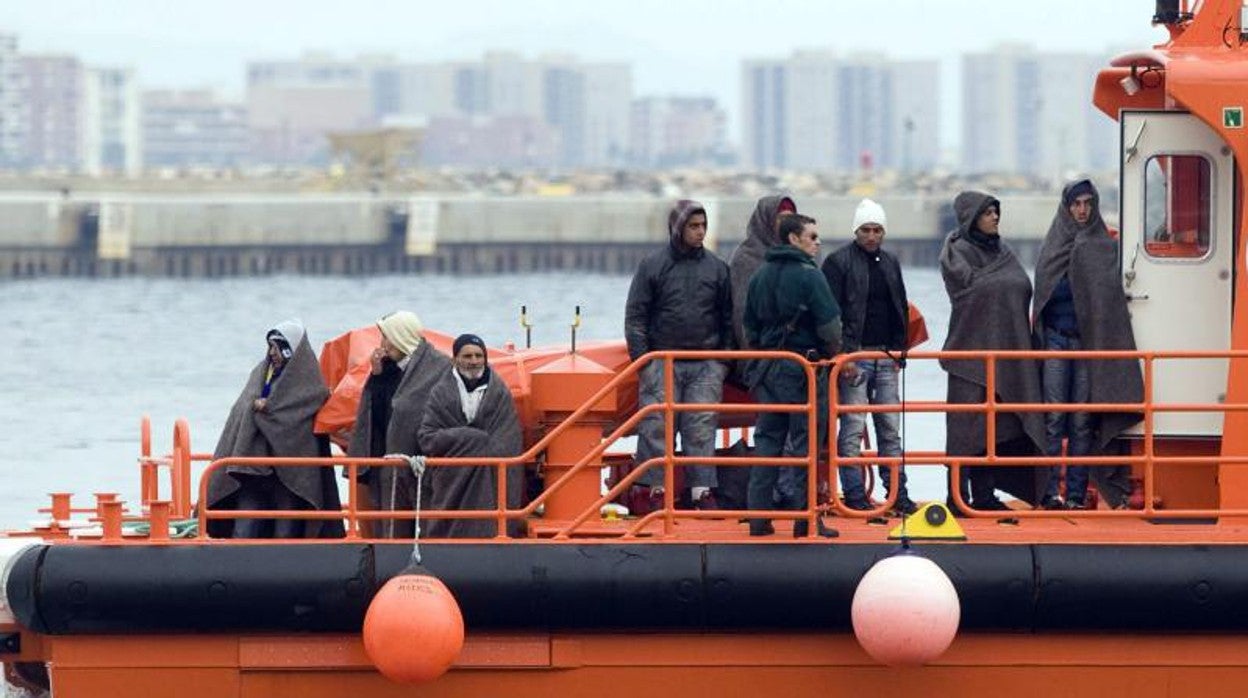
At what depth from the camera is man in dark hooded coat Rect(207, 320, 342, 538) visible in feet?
36.1

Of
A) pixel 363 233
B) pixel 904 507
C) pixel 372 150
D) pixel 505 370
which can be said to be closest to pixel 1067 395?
pixel 904 507

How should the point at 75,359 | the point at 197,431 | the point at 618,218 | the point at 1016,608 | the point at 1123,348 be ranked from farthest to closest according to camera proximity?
the point at 618,218 < the point at 75,359 < the point at 197,431 < the point at 1123,348 < the point at 1016,608

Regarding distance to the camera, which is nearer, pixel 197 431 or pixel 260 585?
pixel 260 585

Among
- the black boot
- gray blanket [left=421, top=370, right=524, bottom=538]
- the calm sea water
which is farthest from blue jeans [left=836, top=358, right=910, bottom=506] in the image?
the calm sea water

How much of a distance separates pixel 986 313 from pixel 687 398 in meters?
1.32

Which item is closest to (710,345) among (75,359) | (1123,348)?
(1123,348)

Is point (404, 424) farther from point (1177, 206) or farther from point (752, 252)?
point (1177, 206)

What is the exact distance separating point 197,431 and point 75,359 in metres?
16.7

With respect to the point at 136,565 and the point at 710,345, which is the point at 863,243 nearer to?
the point at 710,345

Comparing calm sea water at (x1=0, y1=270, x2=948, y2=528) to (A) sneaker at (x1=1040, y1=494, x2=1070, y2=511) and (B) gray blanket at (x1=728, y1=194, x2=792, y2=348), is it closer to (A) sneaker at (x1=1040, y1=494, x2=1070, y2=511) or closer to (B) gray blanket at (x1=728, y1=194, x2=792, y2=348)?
(A) sneaker at (x1=1040, y1=494, x2=1070, y2=511)

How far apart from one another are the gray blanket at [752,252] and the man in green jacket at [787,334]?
1.71 ft

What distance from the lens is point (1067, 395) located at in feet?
36.9

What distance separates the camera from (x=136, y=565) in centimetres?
1043

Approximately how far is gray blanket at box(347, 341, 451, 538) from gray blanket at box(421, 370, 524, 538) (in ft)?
0.26
